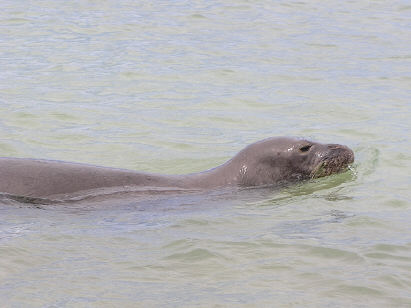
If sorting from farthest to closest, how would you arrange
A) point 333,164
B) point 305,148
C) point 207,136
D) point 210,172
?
point 207,136 < point 333,164 < point 305,148 < point 210,172

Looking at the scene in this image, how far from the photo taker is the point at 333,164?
855 centimetres

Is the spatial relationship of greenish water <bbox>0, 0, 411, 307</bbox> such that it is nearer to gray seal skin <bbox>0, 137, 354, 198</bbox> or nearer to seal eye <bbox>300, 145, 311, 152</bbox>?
gray seal skin <bbox>0, 137, 354, 198</bbox>

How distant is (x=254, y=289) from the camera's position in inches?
226

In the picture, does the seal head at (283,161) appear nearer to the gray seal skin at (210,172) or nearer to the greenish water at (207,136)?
the gray seal skin at (210,172)

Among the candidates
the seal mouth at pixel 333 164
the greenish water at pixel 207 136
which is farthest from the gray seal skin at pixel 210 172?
the greenish water at pixel 207 136


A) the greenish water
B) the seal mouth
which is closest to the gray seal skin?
the seal mouth

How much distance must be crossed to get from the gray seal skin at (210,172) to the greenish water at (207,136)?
18 cm

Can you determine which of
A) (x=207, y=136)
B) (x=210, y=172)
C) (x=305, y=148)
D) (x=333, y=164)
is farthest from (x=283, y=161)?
(x=207, y=136)

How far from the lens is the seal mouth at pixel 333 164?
8477mm

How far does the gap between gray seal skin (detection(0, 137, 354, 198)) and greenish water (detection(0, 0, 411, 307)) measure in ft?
0.59

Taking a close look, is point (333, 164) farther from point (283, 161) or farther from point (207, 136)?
point (207, 136)

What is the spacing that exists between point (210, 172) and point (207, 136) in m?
2.47

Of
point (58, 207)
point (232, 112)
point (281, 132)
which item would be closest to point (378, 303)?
point (58, 207)

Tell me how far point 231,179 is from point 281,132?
113 inches
